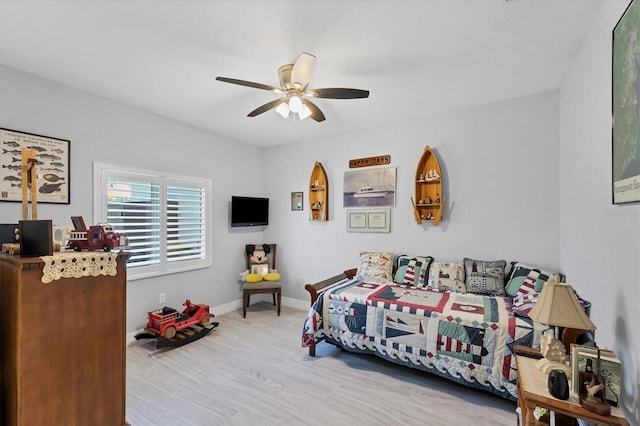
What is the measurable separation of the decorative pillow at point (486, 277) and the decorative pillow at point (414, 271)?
0.44 metres

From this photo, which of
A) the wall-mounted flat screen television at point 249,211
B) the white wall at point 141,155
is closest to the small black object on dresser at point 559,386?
the white wall at point 141,155

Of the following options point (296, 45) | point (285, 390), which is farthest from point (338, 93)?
point (285, 390)

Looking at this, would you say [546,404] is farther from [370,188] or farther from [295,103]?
[370,188]

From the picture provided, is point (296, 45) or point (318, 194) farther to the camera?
point (318, 194)

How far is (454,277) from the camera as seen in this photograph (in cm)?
314

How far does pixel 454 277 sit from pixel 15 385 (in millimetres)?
3407

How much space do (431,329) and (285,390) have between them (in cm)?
133

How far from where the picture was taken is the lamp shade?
58.9 inches

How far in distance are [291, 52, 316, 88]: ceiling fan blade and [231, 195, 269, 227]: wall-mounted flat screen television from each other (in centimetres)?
250

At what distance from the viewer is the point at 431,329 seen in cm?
241

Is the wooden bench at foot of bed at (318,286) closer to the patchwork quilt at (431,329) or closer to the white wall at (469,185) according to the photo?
the patchwork quilt at (431,329)

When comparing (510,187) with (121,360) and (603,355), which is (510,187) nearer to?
(603,355)

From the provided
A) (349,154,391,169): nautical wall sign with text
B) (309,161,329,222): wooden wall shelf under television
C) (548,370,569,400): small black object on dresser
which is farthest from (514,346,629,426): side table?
(309,161,329,222): wooden wall shelf under television

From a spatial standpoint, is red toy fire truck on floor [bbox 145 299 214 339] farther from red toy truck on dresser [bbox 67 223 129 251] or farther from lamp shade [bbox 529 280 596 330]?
lamp shade [bbox 529 280 596 330]
